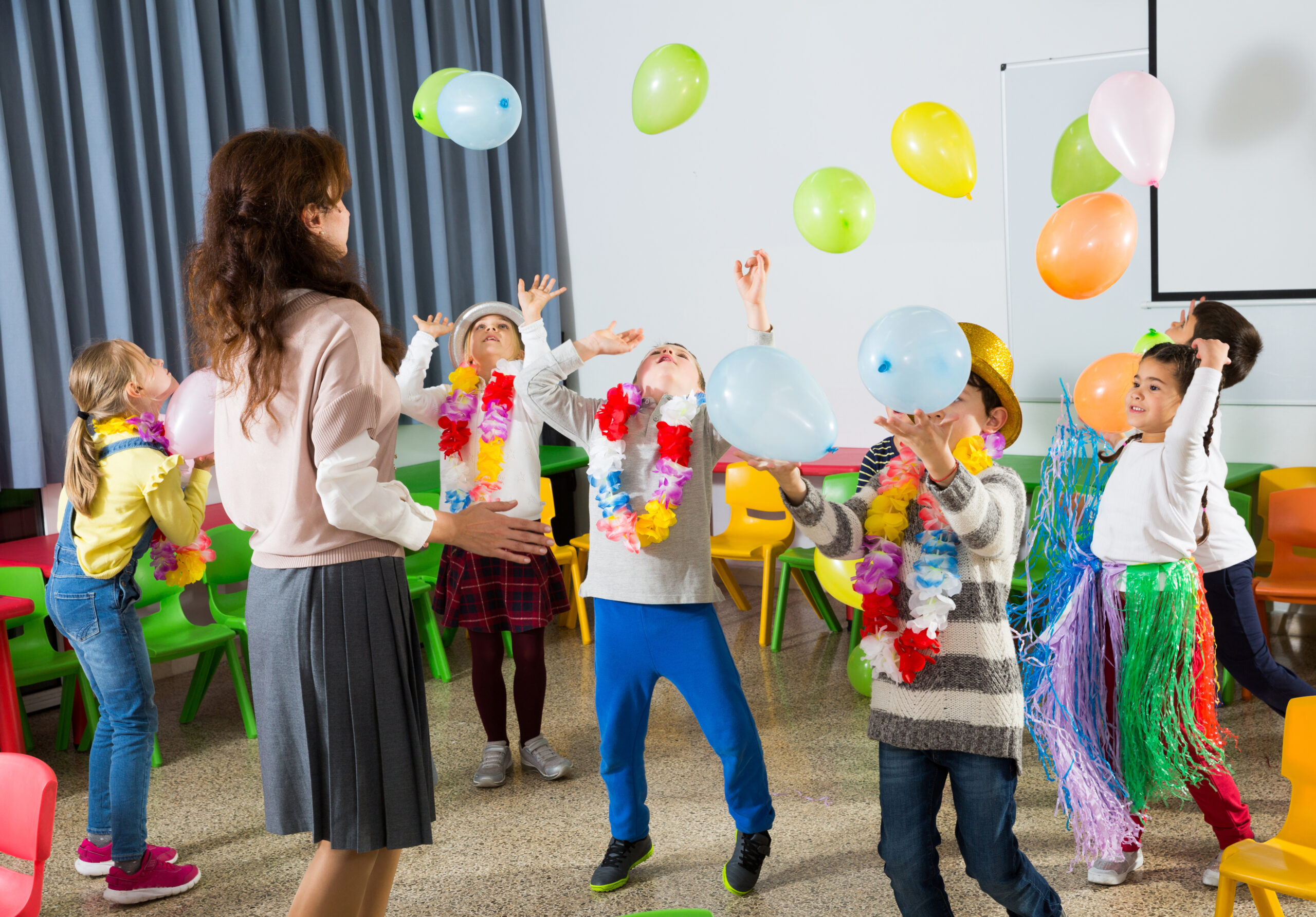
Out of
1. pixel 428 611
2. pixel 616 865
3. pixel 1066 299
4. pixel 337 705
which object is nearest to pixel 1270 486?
pixel 1066 299

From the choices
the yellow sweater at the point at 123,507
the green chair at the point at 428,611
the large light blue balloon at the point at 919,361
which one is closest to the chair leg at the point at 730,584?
the green chair at the point at 428,611

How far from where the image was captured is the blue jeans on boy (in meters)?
2.50

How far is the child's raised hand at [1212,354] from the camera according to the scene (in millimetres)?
2119

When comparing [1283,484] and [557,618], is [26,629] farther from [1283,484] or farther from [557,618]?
[1283,484]

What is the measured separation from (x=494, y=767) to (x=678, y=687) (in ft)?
3.16

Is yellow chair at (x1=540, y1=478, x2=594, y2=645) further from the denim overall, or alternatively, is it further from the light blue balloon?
the denim overall

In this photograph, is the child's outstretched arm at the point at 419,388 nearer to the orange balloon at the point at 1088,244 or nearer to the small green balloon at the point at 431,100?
the small green balloon at the point at 431,100

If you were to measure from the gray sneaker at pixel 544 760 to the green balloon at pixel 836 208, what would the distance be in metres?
1.73

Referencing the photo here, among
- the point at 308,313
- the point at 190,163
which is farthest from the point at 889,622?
the point at 190,163

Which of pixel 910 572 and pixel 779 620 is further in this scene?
pixel 779 620

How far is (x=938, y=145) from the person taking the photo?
333 cm

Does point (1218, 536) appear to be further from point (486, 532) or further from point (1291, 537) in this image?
point (486, 532)

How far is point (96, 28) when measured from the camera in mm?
3850

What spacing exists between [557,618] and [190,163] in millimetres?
2405
